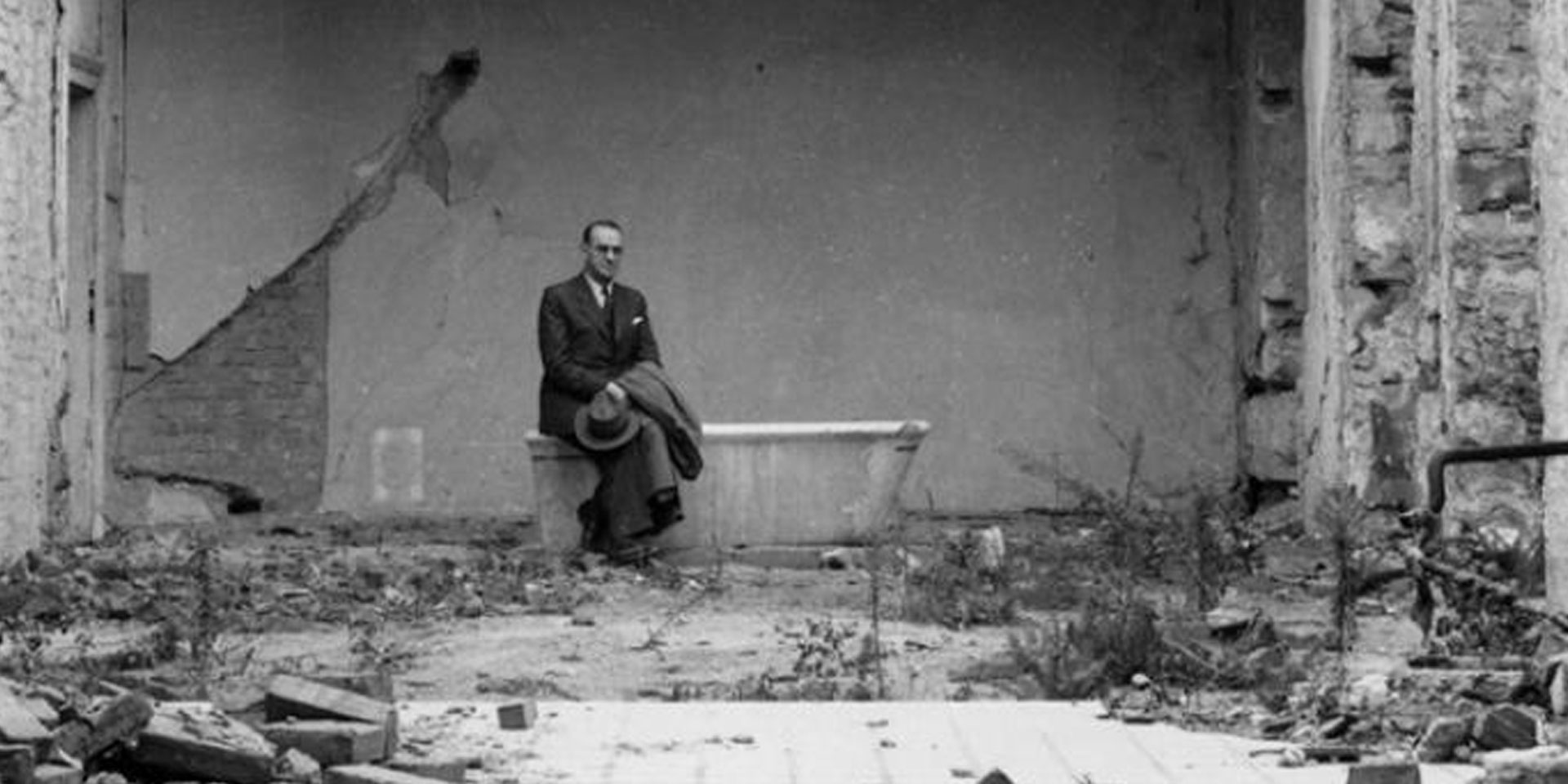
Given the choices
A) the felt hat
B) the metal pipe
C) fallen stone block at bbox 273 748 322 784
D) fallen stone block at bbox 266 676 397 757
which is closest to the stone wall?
the metal pipe

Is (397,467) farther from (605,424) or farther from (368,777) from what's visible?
(368,777)

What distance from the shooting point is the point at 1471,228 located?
10383 millimetres

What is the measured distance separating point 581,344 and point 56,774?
8900mm

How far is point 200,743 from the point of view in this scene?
5.69 meters

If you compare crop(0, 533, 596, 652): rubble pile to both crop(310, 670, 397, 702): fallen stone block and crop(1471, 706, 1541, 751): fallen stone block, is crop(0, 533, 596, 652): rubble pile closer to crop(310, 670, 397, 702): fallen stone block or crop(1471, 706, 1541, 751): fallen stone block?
crop(310, 670, 397, 702): fallen stone block

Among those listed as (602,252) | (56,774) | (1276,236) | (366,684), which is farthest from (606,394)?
(56,774)

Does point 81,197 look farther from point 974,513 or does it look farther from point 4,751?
point 4,751

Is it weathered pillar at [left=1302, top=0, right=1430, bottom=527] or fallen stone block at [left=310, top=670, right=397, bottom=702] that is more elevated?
weathered pillar at [left=1302, top=0, right=1430, bottom=527]

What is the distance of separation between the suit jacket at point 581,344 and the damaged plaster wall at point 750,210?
92.3 inches

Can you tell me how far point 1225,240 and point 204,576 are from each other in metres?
7.91

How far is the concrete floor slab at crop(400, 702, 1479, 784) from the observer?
20.2ft

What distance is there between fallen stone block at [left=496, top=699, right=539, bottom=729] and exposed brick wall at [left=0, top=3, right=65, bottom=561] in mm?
5521

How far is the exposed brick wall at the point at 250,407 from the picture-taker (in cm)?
1641

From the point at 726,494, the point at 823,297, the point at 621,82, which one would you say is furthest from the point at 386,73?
the point at 726,494
